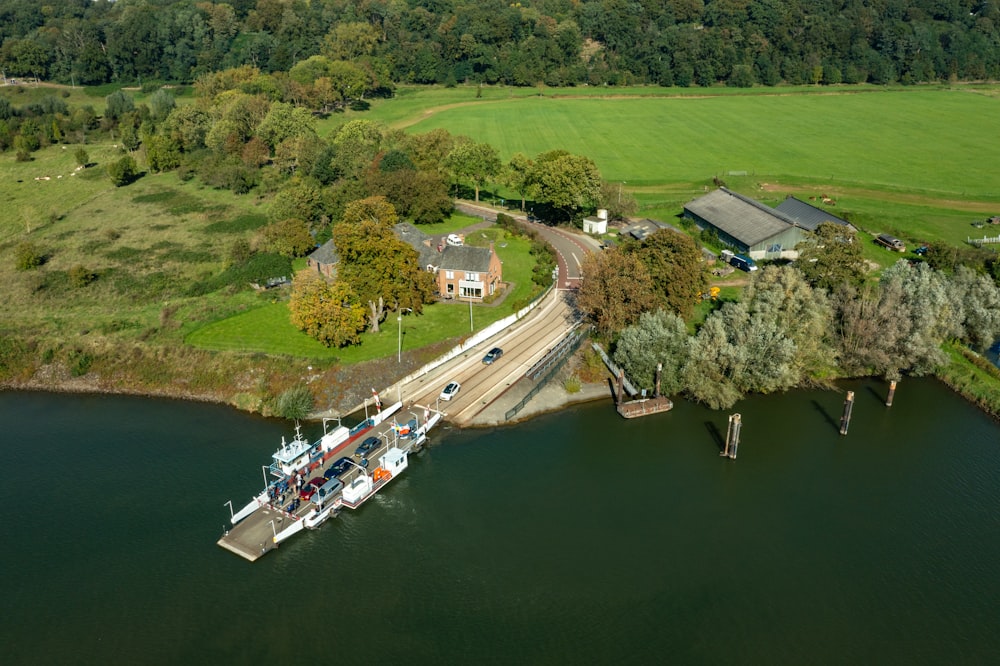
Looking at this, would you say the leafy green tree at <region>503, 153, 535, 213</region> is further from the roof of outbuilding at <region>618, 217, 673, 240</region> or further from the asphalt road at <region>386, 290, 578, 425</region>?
the asphalt road at <region>386, 290, 578, 425</region>

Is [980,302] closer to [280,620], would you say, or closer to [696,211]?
[696,211]

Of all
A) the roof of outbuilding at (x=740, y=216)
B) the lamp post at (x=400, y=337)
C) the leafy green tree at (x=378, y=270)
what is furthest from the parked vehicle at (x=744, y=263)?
the lamp post at (x=400, y=337)

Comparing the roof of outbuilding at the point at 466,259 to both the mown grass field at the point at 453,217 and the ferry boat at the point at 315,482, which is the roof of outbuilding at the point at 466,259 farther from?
the ferry boat at the point at 315,482

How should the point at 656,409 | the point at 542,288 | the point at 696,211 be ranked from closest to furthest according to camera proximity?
1. the point at 656,409
2. the point at 542,288
3. the point at 696,211

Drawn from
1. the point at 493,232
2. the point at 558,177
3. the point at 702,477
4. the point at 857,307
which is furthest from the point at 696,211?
the point at 702,477

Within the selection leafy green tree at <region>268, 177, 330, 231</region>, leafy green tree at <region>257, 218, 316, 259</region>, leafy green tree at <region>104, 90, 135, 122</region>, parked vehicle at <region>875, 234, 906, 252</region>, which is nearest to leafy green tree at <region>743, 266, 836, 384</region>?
parked vehicle at <region>875, 234, 906, 252</region>
